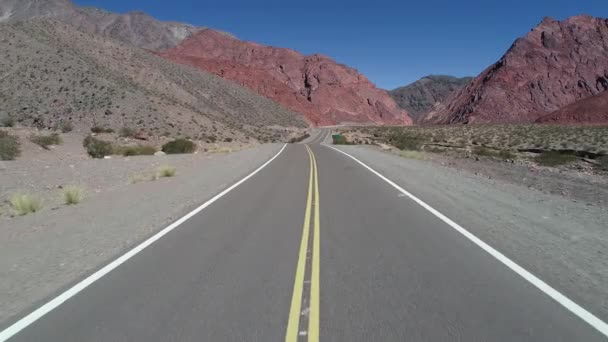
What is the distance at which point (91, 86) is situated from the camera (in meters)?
49.9

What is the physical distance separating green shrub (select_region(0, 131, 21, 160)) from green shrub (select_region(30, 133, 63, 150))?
238 centimetres

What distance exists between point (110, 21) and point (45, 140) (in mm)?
167664

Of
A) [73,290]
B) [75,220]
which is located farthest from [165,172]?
[73,290]

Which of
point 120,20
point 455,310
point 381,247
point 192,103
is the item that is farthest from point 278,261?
point 120,20

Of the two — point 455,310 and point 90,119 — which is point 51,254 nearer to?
point 455,310

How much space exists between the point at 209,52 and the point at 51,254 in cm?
15661

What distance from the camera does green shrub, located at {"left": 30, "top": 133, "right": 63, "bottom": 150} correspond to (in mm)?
26922

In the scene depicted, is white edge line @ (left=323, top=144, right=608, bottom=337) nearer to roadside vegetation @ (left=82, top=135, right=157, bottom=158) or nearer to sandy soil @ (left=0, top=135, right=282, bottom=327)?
sandy soil @ (left=0, top=135, right=282, bottom=327)

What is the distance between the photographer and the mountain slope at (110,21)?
162 m

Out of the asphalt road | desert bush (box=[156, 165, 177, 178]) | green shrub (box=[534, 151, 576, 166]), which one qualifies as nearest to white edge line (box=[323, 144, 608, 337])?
the asphalt road

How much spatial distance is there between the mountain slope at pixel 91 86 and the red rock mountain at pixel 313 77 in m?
75.1

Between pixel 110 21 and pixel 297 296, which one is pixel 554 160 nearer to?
pixel 297 296

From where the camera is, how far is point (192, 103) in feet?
228

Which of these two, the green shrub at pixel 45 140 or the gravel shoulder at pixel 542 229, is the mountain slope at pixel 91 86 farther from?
the gravel shoulder at pixel 542 229
